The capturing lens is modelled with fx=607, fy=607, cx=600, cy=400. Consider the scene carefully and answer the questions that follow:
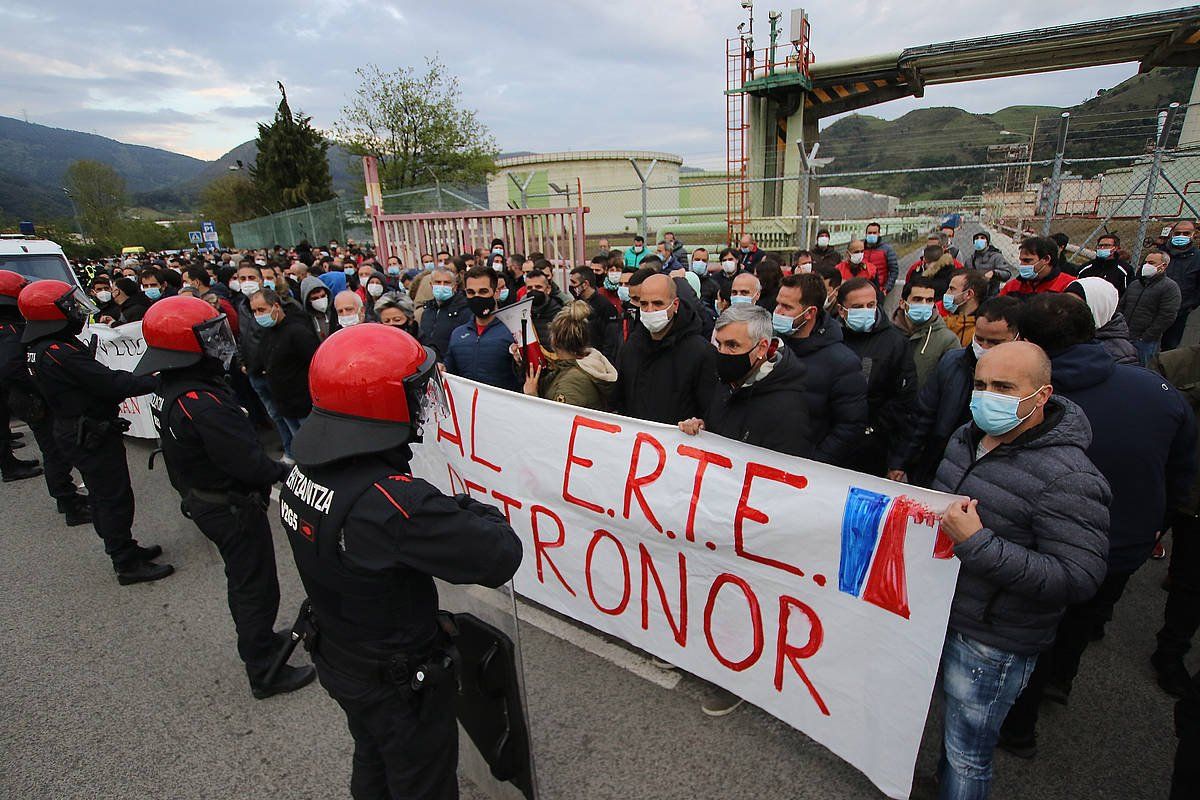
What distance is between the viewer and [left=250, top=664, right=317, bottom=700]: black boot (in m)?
3.06

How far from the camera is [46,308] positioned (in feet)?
13.1

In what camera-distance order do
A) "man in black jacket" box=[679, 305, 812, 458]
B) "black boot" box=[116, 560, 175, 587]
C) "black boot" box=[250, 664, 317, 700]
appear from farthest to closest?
"black boot" box=[116, 560, 175, 587]
"black boot" box=[250, 664, 317, 700]
"man in black jacket" box=[679, 305, 812, 458]

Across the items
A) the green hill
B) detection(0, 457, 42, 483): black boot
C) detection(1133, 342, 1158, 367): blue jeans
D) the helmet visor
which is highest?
the green hill

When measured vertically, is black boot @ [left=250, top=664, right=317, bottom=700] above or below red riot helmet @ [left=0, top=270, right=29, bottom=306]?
below

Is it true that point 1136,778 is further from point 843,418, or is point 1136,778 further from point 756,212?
point 756,212

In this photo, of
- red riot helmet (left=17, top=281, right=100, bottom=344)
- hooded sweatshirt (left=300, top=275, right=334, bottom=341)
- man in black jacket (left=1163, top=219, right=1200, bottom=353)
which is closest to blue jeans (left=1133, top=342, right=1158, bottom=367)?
man in black jacket (left=1163, top=219, right=1200, bottom=353)

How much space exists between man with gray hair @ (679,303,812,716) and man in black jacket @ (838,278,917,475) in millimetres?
1032

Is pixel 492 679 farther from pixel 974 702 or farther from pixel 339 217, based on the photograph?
pixel 339 217

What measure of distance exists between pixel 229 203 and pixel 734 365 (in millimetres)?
65710

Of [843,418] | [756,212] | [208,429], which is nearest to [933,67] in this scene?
[756,212]

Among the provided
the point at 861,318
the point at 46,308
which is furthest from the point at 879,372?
the point at 46,308

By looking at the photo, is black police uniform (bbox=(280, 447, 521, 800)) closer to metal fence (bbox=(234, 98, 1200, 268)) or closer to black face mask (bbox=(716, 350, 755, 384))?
black face mask (bbox=(716, 350, 755, 384))

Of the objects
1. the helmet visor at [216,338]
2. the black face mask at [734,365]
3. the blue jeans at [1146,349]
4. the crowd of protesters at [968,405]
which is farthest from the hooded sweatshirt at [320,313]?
the blue jeans at [1146,349]

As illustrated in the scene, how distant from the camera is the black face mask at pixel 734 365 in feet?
8.79
